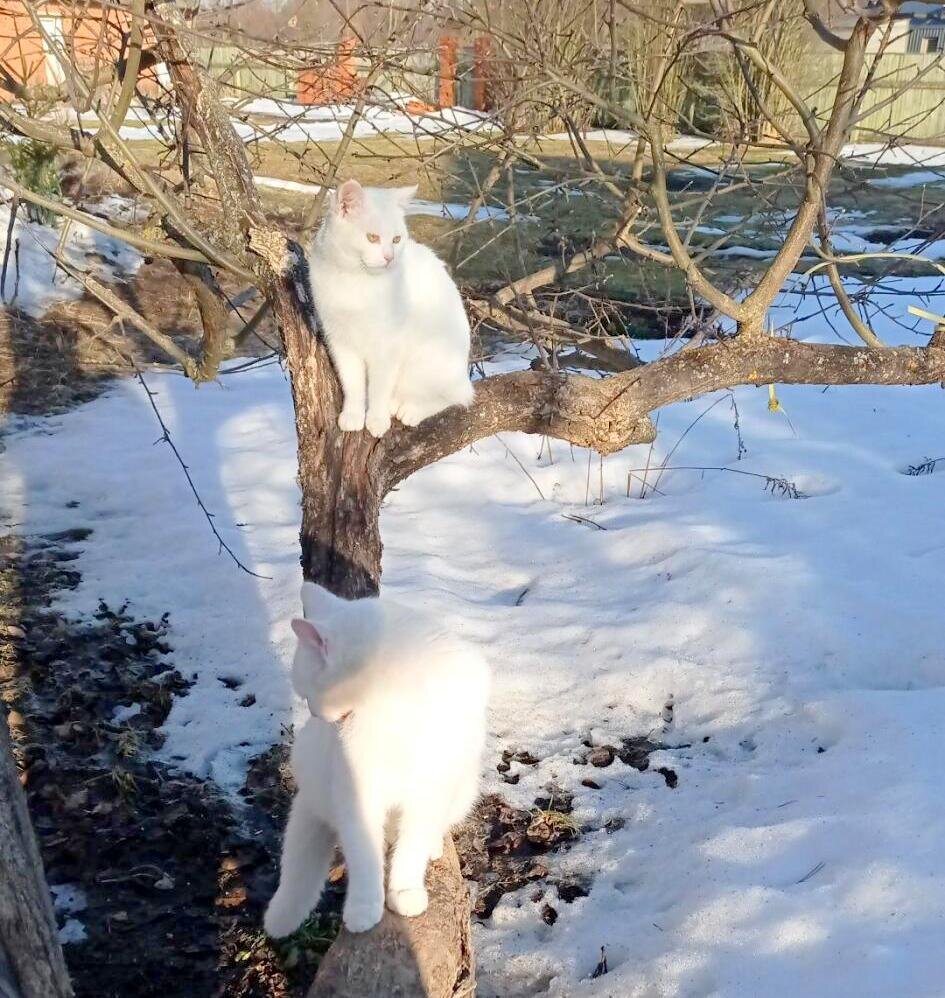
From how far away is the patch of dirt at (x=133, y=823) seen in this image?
106 inches

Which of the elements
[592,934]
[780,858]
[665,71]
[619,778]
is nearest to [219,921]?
[592,934]

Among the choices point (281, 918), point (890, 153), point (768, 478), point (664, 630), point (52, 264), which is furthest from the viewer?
point (890, 153)

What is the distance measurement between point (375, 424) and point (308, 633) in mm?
922

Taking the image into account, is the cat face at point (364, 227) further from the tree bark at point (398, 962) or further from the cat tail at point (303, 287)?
the tree bark at point (398, 962)

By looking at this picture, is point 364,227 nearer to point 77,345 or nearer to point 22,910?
point 22,910

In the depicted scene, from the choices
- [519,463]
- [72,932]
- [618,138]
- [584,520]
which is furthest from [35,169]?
[618,138]

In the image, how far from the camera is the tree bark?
76.0 inches

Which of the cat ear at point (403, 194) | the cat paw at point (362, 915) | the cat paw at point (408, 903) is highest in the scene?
the cat ear at point (403, 194)

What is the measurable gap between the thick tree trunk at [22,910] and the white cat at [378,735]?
524mm

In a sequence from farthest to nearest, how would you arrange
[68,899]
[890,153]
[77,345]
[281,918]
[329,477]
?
[890,153] < [77,345] < [68,899] < [329,477] < [281,918]

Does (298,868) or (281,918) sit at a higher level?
(298,868)

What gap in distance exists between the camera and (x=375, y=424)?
2.69m

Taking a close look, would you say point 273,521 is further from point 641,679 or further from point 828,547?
point 828,547

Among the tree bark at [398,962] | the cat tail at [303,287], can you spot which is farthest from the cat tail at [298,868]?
the cat tail at [303,287]
